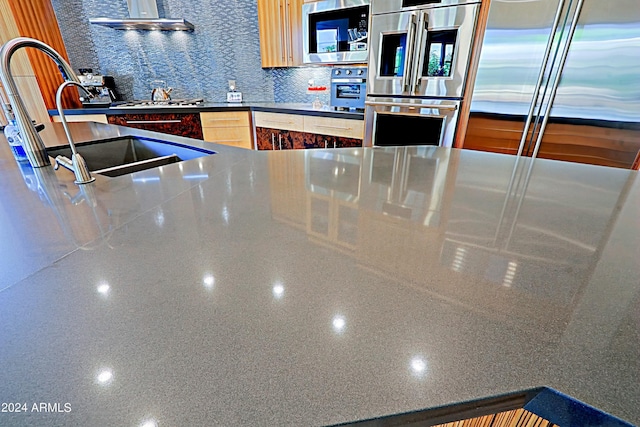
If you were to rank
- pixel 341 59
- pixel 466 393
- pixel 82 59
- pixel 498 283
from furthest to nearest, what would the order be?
pixel 82 59 < pixel 341 59 < pixel 498 283 < pixel 466 393

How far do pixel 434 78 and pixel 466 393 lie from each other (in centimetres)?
235

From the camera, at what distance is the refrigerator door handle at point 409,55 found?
212 centimetres

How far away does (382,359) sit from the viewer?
1.02ft

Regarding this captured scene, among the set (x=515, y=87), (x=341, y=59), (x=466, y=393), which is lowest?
(x=466, y=393)

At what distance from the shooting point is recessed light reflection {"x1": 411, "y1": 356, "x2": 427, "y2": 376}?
0.30m

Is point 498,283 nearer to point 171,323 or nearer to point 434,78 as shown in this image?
point 171,323

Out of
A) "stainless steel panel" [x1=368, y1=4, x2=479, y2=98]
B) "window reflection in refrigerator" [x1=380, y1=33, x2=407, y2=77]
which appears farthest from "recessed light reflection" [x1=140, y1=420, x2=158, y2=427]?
"window reflection in refrigerator" [x1=380, y1=33, x2=407, y2=77]

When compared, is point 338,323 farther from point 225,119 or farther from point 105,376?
point 225,119

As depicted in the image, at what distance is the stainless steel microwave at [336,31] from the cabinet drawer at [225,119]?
3.03 ft

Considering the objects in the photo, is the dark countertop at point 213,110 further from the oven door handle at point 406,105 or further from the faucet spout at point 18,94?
the faucet spout at point 18,94

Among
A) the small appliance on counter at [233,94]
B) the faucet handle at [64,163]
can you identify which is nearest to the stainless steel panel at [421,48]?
the small appliance on counter at [233,94]

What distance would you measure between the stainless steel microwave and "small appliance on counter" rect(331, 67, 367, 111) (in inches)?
3.6

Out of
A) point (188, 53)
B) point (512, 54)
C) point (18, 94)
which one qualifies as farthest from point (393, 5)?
point (188, 53)

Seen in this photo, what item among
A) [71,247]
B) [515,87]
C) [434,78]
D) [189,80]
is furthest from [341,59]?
[71,247]
